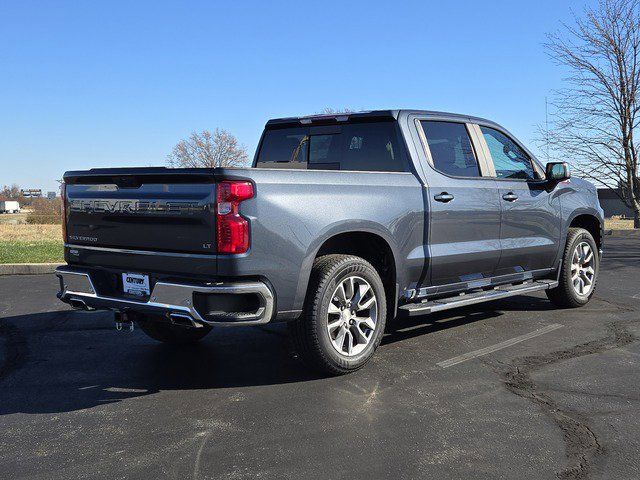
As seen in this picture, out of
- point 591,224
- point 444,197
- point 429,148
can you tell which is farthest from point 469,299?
point 591,224

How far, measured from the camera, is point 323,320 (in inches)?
169

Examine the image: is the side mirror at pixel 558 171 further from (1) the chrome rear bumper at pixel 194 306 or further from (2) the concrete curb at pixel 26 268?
(2) the concrete curb at pixel 26 268

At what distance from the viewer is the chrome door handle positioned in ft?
17.0

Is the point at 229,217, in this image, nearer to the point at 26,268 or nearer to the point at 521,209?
the point at 521,209

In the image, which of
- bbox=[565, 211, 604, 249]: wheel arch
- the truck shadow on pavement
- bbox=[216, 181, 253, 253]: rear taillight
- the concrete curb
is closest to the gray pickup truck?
bbox=[216, 181, 253, 253]: rear taillight

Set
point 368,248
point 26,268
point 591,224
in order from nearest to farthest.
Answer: point 368,248, point 591,224, point 26,268

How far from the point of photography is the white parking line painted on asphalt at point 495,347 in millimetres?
4914

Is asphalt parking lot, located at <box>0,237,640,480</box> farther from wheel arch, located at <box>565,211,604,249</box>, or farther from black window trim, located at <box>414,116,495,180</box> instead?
black window trim, located at <box>414,116,495,180</box>

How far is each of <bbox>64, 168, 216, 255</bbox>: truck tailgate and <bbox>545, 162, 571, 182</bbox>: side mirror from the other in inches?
155

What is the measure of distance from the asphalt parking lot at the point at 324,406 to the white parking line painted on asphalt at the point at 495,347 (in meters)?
0.03

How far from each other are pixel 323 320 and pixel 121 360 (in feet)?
6.23

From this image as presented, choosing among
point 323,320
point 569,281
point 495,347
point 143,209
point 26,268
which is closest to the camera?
point 143,209

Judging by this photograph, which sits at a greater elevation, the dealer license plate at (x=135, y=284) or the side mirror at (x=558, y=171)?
the side mirror at (x=558, y=171)

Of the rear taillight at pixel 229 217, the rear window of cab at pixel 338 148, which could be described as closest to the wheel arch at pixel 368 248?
the rear taillight at pixel 229 217
